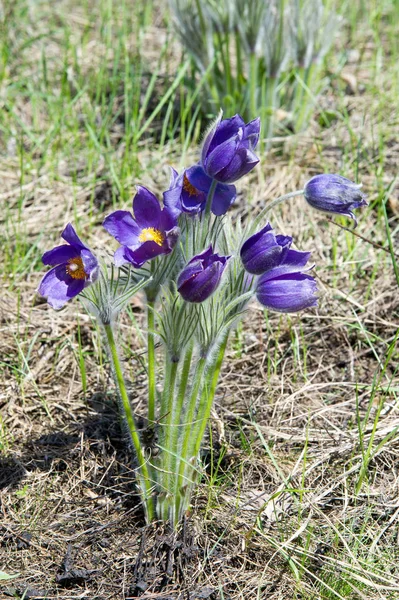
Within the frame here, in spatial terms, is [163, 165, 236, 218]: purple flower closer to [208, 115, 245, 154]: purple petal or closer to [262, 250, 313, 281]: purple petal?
[208, 115, 245, 154]: purple petal

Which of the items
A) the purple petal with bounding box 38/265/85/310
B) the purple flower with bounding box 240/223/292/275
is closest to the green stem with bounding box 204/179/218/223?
the purple flower with bounding box 240/223/292/275

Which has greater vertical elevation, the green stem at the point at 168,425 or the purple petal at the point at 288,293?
the purple petal at the point at 288,293

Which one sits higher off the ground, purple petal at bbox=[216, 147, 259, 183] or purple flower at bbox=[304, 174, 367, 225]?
purple petal at bbox=[216, 147, 259, 183]

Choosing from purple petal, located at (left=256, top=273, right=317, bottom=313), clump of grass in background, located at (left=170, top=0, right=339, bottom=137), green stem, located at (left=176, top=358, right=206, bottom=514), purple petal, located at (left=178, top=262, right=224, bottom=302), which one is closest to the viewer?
purple petal, located at (left=178, top=262, right=224, bottom=302)

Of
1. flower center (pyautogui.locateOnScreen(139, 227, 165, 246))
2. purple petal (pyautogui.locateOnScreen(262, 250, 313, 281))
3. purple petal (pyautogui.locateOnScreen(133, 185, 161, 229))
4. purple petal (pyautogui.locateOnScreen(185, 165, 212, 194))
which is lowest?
purple petal (pyautogui.locateOnScreen(262, 250, 313, 281))

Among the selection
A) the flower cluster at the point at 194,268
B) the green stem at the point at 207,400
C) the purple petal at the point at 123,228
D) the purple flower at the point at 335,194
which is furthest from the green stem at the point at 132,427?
the purple flower at the point at 335,194

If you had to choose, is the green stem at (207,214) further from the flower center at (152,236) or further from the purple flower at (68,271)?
the purple flower at (68,271)

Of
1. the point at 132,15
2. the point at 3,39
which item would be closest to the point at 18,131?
the point at 3,39
